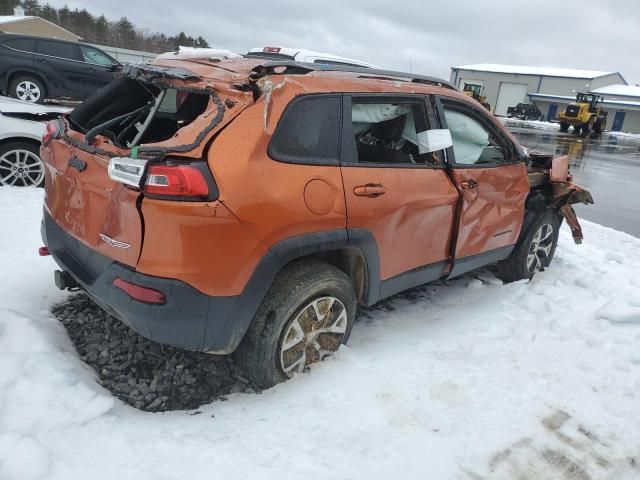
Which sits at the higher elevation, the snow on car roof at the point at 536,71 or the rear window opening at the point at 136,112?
the snow on car roof at the point at 536,71

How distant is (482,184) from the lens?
371 centimetres

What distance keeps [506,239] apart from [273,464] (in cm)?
291

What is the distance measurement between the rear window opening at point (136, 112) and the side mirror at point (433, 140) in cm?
152

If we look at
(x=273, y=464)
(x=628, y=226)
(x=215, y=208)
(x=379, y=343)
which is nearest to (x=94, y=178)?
(x=215, y=208)

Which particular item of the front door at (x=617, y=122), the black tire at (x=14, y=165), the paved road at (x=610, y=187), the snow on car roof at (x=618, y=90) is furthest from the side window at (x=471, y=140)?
the snow on car roof at (x=618, y=90)

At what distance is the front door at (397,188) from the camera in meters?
2.81

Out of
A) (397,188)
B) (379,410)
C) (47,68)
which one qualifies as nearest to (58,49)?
(47,68)

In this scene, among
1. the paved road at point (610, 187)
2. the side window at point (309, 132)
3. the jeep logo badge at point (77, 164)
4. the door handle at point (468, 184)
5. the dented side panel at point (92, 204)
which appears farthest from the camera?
the paved road at point (610, 187)

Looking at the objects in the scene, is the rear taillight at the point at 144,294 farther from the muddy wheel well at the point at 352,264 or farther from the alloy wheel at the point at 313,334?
the muddy wheel well at the point at 352,264

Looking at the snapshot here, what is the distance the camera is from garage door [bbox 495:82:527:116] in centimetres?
5478

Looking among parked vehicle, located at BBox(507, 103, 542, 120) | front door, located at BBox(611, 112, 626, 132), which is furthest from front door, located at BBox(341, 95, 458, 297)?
front door, located at BBox(611, 112, 626, 132)

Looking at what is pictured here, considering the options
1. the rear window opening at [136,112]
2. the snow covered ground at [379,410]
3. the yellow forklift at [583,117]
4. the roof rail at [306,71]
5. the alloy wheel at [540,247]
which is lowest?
the snow covered ground at [379,410]

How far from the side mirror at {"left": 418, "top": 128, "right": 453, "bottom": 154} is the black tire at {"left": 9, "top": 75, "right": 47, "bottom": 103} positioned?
36.3 ft

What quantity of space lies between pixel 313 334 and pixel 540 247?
302 centimetres
